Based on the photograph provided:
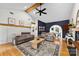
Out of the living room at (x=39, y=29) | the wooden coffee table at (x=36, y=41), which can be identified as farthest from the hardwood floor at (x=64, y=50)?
the wooden coffee table at (x=36, y=41)

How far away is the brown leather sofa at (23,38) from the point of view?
8.66 ft

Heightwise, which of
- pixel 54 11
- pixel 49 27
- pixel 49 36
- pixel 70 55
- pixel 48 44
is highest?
pixel 54 11

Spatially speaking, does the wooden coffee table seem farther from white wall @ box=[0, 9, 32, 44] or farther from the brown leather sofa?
white wall @ box=[0, 9, 32, 44]

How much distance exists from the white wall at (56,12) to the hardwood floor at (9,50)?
79cm

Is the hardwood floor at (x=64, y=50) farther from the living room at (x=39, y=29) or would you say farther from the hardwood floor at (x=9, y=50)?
the hardwood floor at (x=9, y=50)

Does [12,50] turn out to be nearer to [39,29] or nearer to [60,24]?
[39,29]

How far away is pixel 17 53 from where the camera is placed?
2.63 metres

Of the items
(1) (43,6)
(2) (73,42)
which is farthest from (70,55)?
(1) (43,6)

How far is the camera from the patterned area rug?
2.64 meters

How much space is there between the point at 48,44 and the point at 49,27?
0.35 metres

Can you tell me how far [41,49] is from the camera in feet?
8.69

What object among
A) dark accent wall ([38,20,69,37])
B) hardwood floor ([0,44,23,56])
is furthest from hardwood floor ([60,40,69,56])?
hardwood floor ([0,44,23,56])

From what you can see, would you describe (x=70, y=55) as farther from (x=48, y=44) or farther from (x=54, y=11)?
(x=54, y=11)

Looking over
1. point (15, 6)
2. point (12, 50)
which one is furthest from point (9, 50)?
point (15, 6)
